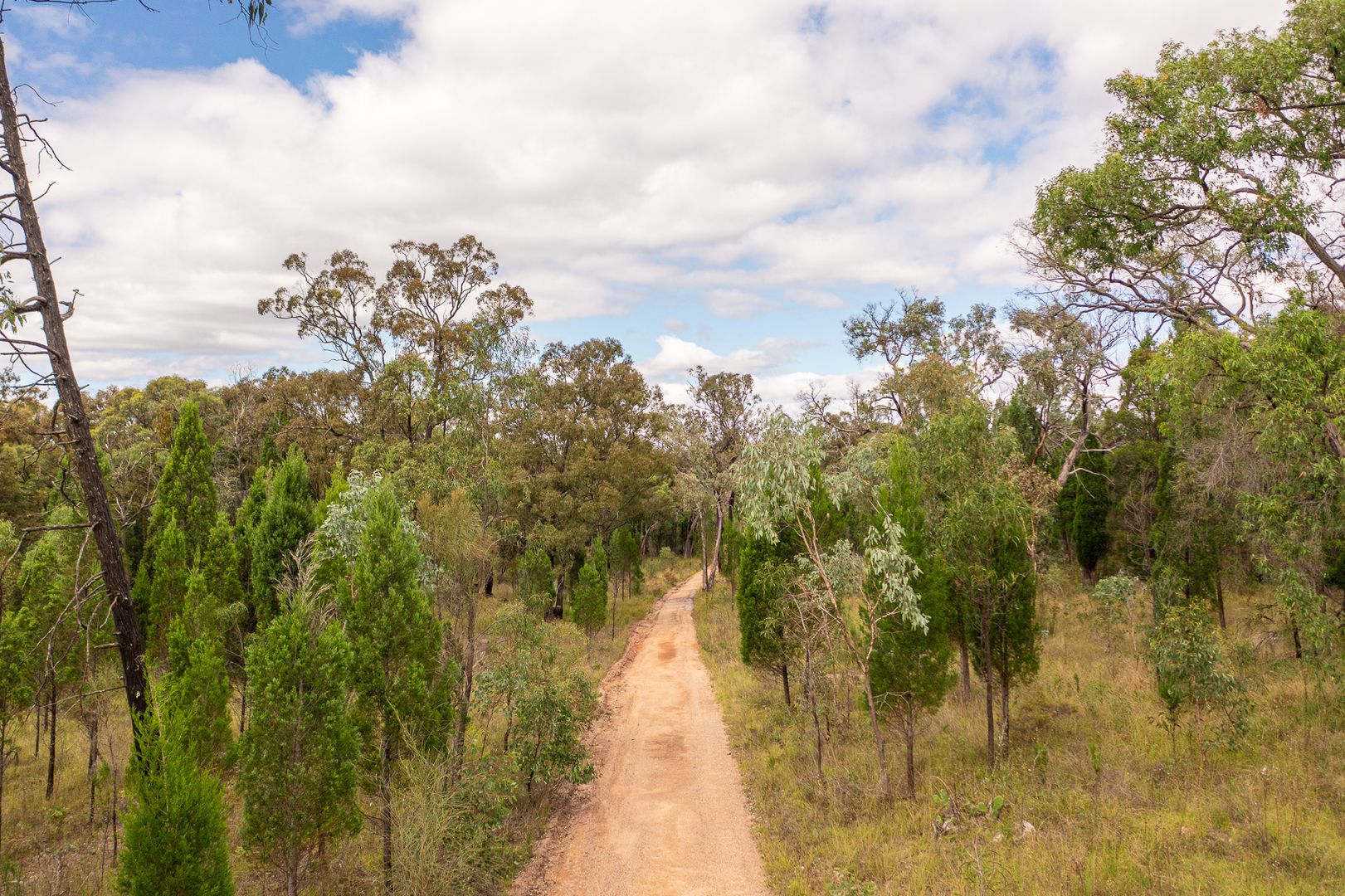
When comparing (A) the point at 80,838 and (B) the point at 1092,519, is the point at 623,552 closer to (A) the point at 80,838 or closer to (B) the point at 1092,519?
(B) the point at 1092,519

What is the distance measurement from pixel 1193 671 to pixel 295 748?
1305 centimetres

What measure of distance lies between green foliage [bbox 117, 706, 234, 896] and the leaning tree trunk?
1.47ft

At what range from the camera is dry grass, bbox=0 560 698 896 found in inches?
368

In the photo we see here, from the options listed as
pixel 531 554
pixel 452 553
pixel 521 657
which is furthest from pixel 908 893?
pixel 531 554

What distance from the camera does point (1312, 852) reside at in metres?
7.68

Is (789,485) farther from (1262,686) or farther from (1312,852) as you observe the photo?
(1262,686)

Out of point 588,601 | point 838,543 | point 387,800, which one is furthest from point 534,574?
point 838,543

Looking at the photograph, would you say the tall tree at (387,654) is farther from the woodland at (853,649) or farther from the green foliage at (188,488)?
the green foliage at (188,488)

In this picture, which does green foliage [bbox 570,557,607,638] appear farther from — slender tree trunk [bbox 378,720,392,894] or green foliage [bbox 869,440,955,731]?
slender tree trunk [bbox 378,720,392,894]

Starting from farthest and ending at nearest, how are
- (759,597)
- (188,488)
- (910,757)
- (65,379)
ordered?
(188,488), (759,597), (910,757), (65,379)

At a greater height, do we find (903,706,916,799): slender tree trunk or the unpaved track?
(903,706,916,799): slender tree trunk

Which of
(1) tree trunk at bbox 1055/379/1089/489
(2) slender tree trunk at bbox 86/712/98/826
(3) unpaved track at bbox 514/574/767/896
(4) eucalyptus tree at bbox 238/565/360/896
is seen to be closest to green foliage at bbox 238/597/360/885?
(4) eucalyptus tree at bbox 238/565/360/896

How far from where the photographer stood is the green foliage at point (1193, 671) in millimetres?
10164

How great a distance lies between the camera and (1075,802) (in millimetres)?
9680
